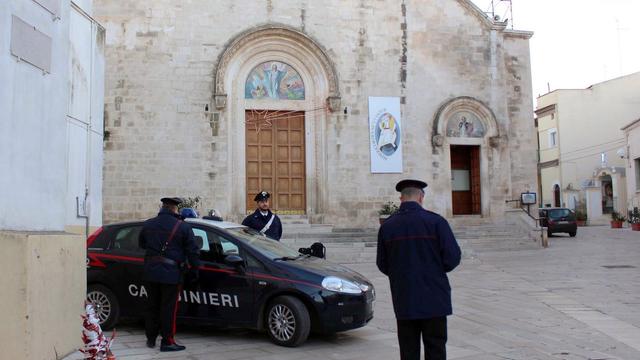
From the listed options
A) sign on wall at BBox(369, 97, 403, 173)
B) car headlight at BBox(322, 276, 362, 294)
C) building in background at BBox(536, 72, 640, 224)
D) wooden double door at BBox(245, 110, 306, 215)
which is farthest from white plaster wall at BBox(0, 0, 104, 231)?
building in background at BBox(536, 72, 640, 224)

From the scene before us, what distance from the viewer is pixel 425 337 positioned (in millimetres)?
4691

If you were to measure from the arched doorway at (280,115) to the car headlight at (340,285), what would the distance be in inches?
483

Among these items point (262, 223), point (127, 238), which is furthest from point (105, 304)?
point (262, 223)

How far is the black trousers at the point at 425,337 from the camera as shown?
4.65 m

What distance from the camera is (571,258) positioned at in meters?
16.3

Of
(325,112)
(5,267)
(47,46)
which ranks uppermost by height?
(325,112)

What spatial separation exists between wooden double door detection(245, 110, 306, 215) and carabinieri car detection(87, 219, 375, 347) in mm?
11578

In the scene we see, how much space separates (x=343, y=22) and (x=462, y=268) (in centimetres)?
941

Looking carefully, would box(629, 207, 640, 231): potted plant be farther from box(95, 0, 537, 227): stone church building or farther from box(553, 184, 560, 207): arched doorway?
box(553, 184, 560, 207): arched doorway

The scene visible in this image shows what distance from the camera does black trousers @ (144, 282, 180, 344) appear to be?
6.50 meters

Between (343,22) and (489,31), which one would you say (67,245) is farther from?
(489,31)

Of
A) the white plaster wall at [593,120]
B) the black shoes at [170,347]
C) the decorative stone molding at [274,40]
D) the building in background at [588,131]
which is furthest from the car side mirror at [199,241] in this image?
the white plaster wall at [593,120]

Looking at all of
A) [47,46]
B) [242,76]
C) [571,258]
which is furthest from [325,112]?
[47,46]

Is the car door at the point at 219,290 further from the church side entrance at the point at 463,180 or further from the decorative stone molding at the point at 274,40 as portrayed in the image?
the church side entrance at the point at 463,180
